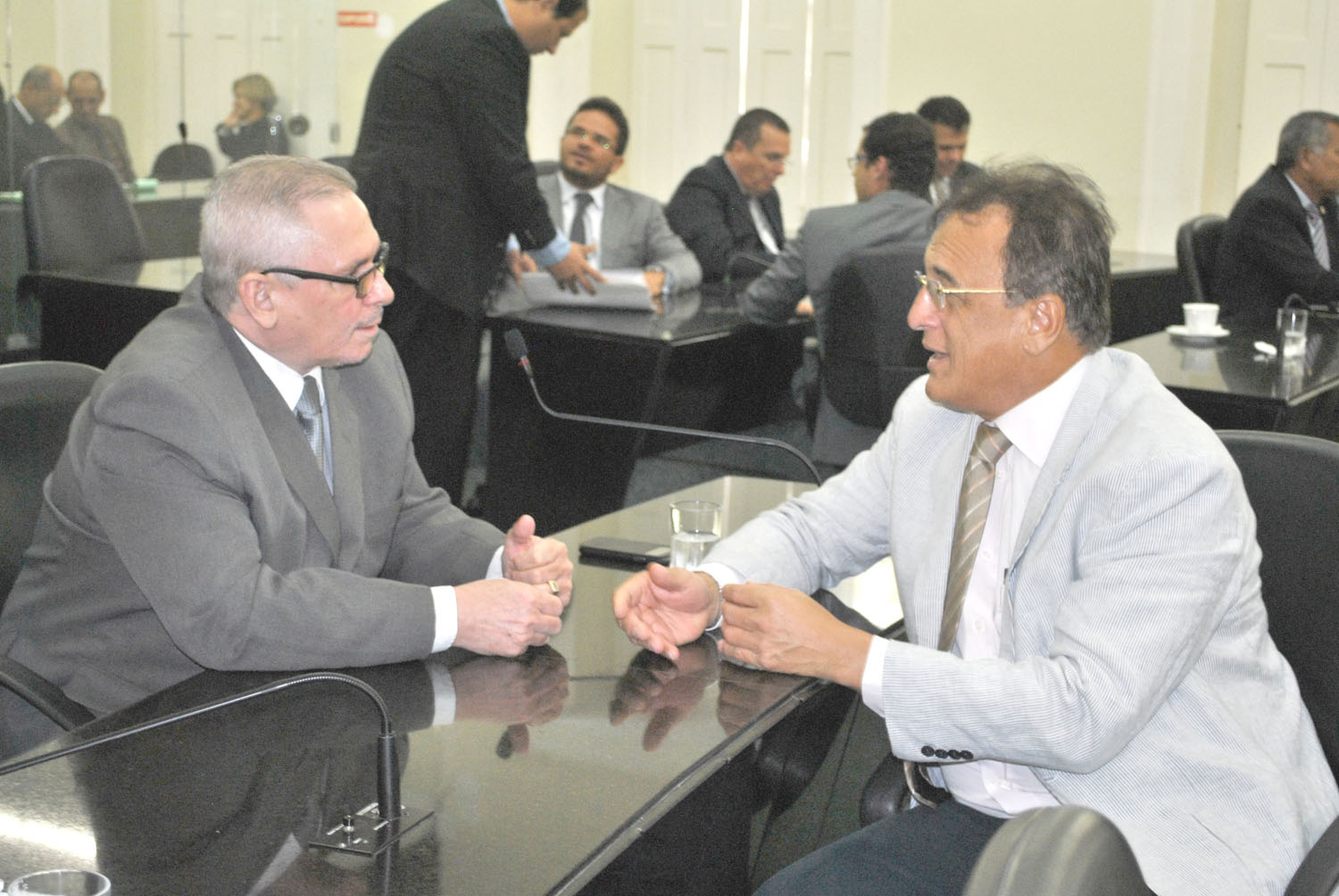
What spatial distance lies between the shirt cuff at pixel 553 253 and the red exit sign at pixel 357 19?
3.51 meters

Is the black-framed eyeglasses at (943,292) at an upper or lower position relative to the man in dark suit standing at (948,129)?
lower

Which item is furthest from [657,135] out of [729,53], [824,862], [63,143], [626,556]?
[824,862]

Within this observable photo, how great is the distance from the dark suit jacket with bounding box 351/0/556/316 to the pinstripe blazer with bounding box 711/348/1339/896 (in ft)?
7.36

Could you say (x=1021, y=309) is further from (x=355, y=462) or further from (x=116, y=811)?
(x=116, y=811)

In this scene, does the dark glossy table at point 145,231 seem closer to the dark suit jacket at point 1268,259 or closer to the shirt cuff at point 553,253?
the shirt cuff at point 553,253

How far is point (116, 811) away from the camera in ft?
3.85

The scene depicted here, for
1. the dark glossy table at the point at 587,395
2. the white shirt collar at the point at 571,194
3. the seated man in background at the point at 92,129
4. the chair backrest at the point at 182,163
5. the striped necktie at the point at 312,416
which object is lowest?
the dark glossy table at the point at 587,395

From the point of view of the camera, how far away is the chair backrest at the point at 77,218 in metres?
4.26

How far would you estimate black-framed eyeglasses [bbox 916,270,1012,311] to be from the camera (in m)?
1.61

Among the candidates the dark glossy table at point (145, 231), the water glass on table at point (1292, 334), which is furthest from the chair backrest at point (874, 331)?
the dark glossy table at point (145, 231)

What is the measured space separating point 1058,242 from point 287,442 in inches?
37.1

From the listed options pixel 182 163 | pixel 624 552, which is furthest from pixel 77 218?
pixel 624 552

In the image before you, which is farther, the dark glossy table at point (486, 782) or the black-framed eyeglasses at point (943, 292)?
the black-framed eyeglasses at point (943, 292)

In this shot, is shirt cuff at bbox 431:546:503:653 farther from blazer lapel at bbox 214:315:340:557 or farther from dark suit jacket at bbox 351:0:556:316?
dark suit jacket at bbox 351:0:556:316
